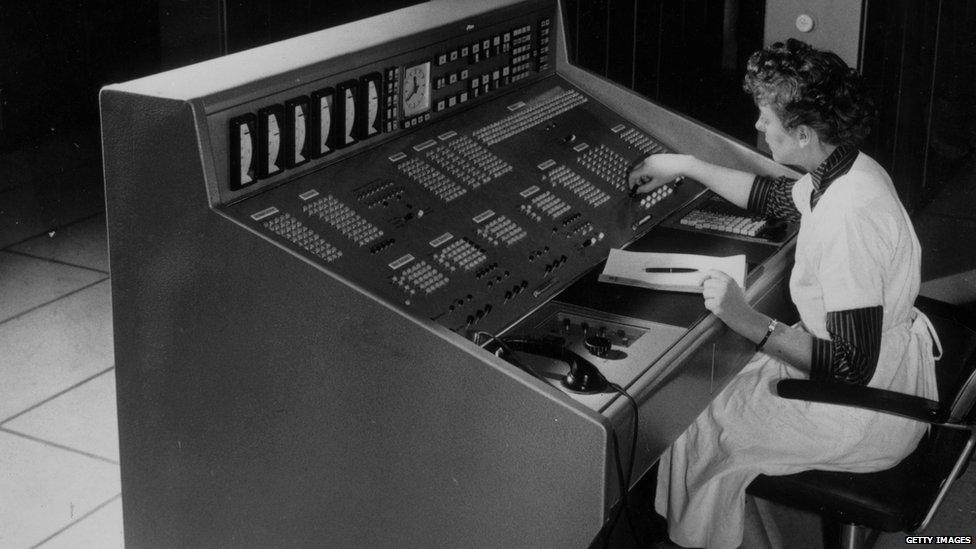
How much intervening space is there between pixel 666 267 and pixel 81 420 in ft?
4.92

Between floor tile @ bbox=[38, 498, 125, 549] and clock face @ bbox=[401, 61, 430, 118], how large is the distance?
1.20 m

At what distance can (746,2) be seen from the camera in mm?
4148

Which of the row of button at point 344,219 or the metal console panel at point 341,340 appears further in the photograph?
the row of button at point 344,219

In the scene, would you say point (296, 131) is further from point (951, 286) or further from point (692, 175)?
point (951, 286)

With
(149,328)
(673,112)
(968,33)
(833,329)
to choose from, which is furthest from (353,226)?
(968,33)

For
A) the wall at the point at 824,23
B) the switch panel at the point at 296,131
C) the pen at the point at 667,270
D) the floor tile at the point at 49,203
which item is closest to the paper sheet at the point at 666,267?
the pen at the point at 667,270

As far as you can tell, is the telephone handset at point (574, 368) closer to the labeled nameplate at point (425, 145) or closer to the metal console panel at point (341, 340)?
the metal console panel at point (341, 340)

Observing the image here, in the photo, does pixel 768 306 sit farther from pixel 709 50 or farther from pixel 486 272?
pixel 709 50

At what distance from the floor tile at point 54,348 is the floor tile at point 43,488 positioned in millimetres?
122

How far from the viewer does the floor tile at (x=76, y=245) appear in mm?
2521

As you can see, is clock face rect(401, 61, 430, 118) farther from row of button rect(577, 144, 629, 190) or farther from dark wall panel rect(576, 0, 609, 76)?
dark wall panel rect(576, 0, 609, 76)

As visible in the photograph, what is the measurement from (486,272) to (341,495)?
51cm

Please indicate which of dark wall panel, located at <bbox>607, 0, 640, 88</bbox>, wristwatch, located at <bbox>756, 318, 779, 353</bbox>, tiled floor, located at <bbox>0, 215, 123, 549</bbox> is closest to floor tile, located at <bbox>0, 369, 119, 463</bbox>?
tiled floor, located at <bbox>0, 215, 123, 549</bbox>

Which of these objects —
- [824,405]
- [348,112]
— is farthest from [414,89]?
[824,405]
